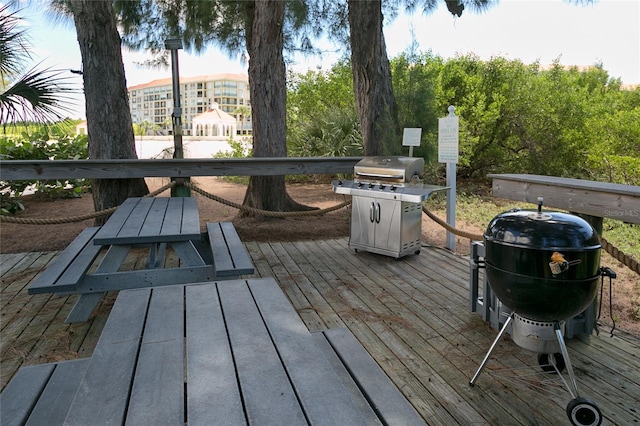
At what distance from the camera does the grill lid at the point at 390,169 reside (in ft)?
13.7

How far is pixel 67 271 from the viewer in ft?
8.96

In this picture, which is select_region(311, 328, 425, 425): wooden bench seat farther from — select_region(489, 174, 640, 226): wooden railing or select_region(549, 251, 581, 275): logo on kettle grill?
select_region(489, 174, 640, 226): wooden railing

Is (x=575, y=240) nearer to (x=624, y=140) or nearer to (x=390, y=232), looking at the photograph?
(x=390, y=232)

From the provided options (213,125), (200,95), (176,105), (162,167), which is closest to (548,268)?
(162,167)

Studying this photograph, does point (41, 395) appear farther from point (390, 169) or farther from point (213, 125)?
point (213, 125)

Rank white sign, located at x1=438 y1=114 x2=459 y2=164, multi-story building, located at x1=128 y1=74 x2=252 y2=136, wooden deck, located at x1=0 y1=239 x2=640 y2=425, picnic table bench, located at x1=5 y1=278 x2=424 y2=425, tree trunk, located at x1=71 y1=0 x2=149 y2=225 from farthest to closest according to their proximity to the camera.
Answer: multi-story building, located at x1=128 y1=74 x2=252 y2=136, tree trunk, located at x1=71 y1=0 x2=149 y2=225, white sign, located at x1=438 y1=114 x2=459 y2=164, wooden deck, located at x1=0 y1=239 x2=640 y2=425, picnic table bench, located at x1=5 y1=278 x2=424 y2=425

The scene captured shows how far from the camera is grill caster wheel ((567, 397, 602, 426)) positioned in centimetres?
→ 189

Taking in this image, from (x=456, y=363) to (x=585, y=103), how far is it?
946cm

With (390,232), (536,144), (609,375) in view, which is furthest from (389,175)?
(536,144)

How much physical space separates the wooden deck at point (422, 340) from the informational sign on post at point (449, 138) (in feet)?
3.39

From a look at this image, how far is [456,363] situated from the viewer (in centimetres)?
252

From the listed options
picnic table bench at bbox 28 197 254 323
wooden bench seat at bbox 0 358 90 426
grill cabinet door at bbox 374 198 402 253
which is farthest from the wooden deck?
wooden bench seat at bbox 0 358 90 426

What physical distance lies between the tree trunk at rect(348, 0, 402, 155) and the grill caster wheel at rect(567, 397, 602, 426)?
414 cm

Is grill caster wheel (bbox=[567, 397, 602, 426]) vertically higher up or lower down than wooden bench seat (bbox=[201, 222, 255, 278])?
lower down
